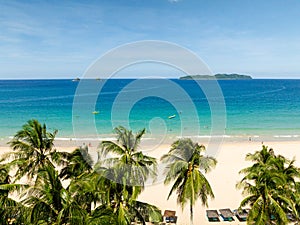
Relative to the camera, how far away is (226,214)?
53.7 feet

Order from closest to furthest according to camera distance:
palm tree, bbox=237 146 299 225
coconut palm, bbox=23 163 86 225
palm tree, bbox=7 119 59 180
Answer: coconut palm, bbox=23 163 86 225, palm tree, bbox=237 146 299 225, palm tree, bbox=7 119 59 180

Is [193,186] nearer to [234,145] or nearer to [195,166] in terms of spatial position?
[195,166]

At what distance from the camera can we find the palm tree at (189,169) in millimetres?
11703

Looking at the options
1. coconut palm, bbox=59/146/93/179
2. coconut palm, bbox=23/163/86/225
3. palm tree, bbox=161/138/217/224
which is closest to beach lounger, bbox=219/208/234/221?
palm tree, bbox=161/138/217/224

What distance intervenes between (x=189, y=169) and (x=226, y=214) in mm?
6091

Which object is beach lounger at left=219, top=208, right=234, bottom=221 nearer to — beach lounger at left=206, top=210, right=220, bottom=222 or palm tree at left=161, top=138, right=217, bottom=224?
beach lounger at left=206, top=210, right=220, bottom=222

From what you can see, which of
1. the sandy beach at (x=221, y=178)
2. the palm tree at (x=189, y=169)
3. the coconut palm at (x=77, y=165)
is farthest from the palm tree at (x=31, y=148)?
the palm tree at (x=189, y=169)

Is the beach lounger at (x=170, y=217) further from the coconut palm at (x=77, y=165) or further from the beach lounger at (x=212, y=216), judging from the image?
the coconut palm at (x=77, y=165)

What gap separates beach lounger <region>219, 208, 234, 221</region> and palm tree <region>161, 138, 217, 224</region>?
4.72m

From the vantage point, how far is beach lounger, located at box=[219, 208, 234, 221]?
16.1 meters

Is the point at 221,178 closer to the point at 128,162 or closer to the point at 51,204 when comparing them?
the point at 128,162

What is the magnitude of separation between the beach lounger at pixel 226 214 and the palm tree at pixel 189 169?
4722mm

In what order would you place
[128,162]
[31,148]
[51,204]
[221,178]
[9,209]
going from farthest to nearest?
[221,178] → [31,148] → [128,162] → [9,209] → [51,204]

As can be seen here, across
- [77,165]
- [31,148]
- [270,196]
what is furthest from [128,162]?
[270,196]
